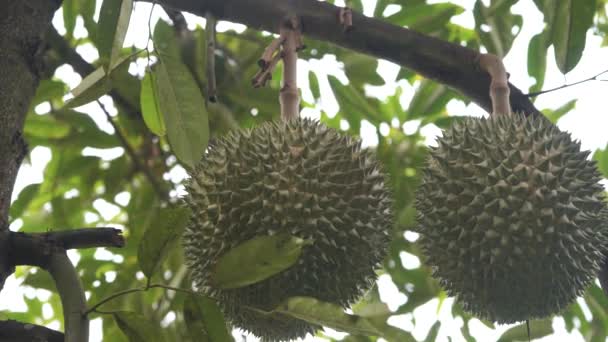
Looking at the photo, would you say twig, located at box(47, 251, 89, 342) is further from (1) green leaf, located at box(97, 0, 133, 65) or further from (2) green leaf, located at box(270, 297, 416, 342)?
(1) green leaf, located at box(97, 0, 133, 65)

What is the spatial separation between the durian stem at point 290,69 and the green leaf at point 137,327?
1.86 ft

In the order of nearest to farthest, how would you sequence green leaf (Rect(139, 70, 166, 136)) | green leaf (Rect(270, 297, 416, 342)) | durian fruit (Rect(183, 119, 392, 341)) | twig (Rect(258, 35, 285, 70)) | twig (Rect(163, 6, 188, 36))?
green leaf (Rect(270, 297, 416, 342)) < durian fruit (Rect(183, 119, 392, 341)) < twig (Rect(258, 35, 285, 70)) < green leaf (Rect(139, 70, 166, 136)) < twig (Rect(163, 6, 188, 36))

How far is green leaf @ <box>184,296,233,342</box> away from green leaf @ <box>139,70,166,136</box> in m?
0.65

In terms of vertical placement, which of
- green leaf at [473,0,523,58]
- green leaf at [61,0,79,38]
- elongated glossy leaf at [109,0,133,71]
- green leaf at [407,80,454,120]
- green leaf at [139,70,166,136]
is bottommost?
elongated glossy leaf at [109,0,133,71]

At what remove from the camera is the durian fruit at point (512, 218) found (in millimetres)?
1316

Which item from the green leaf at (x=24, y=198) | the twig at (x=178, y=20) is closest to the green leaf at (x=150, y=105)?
the twig at (x=178, y=20)

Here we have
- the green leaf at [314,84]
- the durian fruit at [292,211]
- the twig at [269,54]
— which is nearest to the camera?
the durian fruit at [292,211]

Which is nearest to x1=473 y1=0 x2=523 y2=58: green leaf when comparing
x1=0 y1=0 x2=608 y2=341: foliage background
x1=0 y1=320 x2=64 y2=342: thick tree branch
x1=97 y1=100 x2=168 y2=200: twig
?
x1=0 y1=0 x2=608 y2=341: foliage background

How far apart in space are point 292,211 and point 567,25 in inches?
30.2

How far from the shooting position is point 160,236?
1116mm

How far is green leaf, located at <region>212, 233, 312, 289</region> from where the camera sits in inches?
41.3

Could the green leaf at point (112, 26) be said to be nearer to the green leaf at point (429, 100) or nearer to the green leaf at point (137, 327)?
the green leaf at point (137, 327)

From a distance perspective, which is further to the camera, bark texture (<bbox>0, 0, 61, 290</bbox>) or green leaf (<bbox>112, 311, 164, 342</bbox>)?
bark texture (<bbox>0, 0, 61, 290</bbox>)

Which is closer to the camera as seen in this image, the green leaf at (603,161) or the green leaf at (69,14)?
the green leaf at (603,161)
